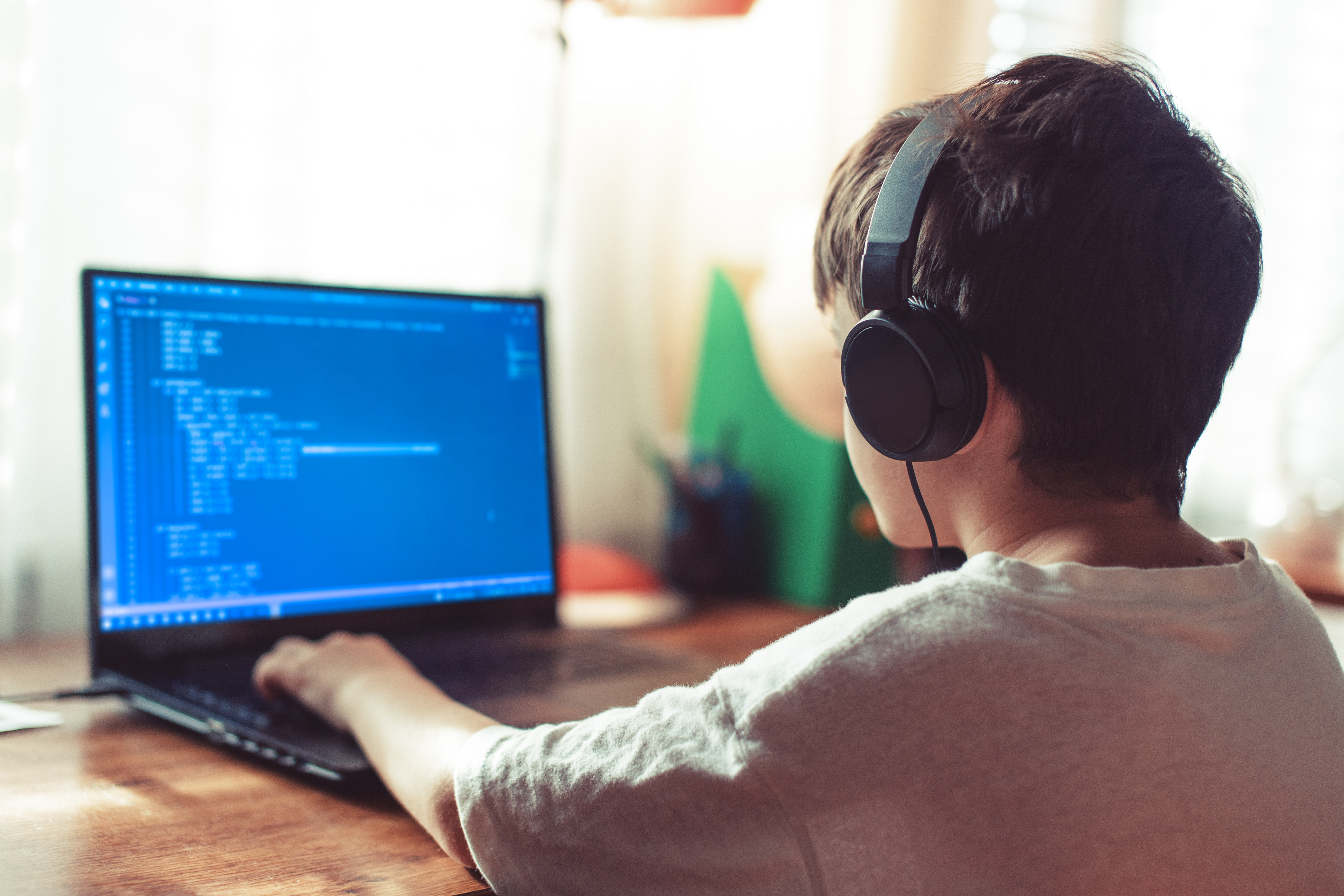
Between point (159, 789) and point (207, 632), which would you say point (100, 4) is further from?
point (159, 789)

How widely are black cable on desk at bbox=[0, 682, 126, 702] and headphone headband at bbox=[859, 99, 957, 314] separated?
70 centimetres

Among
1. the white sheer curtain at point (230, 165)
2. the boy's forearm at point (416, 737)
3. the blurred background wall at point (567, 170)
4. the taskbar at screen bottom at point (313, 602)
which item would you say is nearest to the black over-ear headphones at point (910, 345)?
the blurred background wall at point (567, 170)

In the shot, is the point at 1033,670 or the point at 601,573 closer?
the point at 1033,670

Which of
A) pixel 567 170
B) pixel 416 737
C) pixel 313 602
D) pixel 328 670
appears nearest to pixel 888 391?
pixel 416 737

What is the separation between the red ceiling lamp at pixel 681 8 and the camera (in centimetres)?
128

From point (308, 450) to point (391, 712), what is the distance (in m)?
0.30

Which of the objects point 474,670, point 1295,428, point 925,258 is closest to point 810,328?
point 474,670

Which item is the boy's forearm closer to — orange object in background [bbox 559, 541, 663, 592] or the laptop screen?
the laptop screen

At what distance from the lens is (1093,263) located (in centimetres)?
57

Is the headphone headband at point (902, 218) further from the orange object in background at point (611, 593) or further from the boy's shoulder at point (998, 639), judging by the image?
the orange object in background at point (611, 593)

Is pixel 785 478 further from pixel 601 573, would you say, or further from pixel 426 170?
pixel 426 170

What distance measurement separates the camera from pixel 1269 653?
0.56 meters

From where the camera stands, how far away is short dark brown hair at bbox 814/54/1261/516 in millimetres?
575

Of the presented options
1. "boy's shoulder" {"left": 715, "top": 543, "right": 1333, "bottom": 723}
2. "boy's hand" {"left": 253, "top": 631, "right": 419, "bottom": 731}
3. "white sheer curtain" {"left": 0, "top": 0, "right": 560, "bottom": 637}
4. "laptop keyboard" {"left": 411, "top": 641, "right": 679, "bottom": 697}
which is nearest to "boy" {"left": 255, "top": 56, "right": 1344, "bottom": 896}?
"boy's shoulder" {"left": 715, "top": 543, "right": 1333, "bottom": 723}
